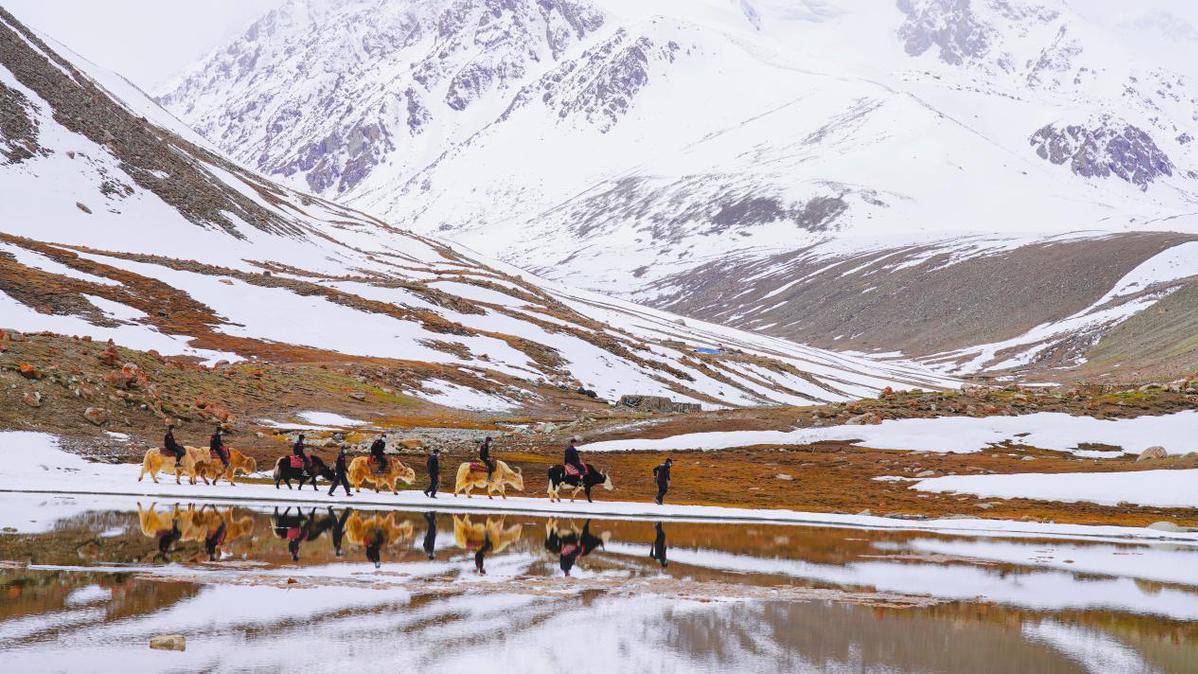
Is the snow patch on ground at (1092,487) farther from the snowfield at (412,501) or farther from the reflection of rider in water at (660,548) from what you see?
the reflection of rider in water at (660,548)

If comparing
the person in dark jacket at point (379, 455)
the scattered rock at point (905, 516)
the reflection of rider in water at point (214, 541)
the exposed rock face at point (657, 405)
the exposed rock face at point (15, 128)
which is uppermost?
the exposed rock face at point (15, 128)

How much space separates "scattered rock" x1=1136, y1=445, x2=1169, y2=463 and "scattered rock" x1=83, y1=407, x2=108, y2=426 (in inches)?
1748

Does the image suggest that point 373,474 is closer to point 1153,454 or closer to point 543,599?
point 543,599

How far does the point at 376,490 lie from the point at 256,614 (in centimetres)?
2166

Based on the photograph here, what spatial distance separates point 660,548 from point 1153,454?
33.0 metres

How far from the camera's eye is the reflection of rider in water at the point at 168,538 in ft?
75.8

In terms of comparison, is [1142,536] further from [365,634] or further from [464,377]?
[464,377]

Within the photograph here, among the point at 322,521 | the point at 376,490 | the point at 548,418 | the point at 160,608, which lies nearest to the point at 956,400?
the point at 548,418

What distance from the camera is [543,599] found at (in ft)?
66.9

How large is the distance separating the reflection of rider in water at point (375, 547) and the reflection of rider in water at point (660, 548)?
6079mm

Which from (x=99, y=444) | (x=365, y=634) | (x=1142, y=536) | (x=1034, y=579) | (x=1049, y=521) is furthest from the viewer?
(x=99, y=444)

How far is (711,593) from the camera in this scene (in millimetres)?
21609

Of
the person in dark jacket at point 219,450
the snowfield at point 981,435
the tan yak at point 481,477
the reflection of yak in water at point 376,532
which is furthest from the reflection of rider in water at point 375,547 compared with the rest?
the snowfield at point 981,435

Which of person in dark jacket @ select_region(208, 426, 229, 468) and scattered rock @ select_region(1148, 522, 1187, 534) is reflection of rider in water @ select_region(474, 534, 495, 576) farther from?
scattered rock @ select_region(1148, 522, 1187, 534)
